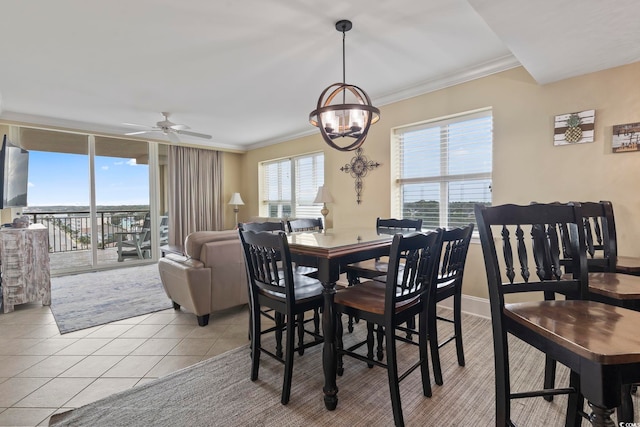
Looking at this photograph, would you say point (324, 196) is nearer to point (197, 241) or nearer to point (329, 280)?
point (197, 241)

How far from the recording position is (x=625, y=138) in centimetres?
229

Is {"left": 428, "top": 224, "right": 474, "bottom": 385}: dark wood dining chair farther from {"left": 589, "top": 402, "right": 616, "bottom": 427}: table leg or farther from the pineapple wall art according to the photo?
the pineapple wall art

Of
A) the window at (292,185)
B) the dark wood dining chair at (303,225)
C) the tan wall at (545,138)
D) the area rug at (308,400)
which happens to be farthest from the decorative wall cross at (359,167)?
the area rug at (308,400)

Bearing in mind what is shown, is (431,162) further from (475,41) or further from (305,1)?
(305,1)

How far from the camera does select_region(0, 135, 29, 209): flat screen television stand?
3.52m

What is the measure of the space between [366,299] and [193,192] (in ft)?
18.0

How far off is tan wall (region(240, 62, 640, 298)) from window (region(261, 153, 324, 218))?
1670 mm

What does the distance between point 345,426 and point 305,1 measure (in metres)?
2.56

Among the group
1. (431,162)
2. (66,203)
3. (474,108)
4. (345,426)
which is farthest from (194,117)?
(345,426)

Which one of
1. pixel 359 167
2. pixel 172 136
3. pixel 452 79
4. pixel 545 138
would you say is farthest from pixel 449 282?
pixel 172 136

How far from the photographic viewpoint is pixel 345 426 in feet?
4.99

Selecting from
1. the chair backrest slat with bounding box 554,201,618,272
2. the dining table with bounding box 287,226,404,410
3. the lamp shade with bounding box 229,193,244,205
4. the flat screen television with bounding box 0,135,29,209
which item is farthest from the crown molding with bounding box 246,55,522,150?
the flat screen television with bounding box 0,135,29,209

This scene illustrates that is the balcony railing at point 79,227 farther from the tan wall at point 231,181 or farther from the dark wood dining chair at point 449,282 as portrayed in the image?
the dark wood dining chair at point 449,282

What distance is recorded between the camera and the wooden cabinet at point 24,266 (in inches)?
127
